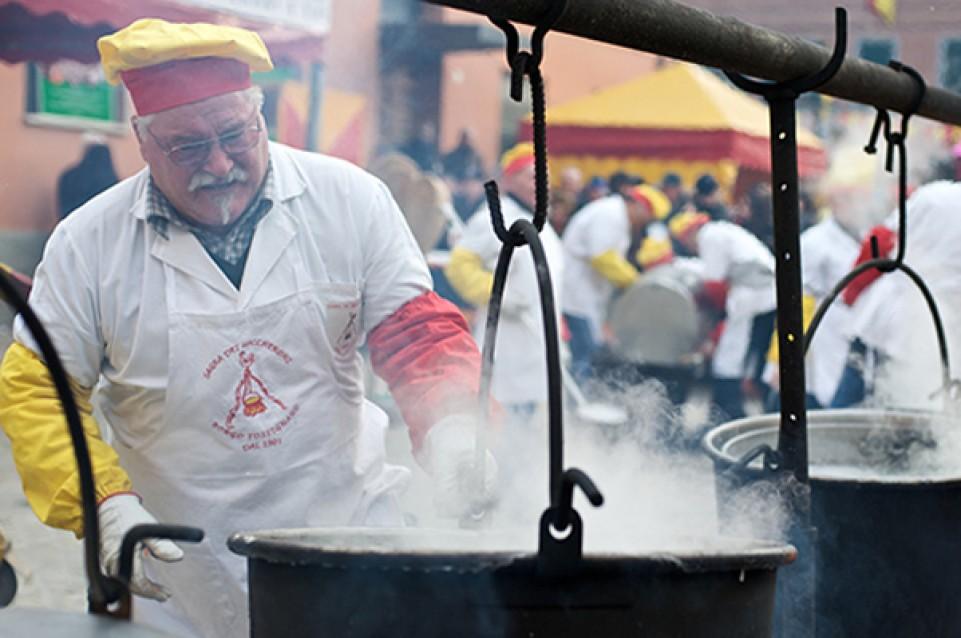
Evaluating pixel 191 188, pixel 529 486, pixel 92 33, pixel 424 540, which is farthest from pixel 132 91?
pixel 92 33

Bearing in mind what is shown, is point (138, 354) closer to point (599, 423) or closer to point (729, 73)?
point (729, 73)

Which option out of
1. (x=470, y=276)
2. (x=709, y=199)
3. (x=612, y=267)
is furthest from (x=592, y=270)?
(x=709, y=199)

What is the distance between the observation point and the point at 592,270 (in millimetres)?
9328

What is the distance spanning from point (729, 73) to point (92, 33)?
16.3ft

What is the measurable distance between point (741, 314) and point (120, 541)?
6.77m

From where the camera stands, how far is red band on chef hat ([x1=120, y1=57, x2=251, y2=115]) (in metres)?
2.40

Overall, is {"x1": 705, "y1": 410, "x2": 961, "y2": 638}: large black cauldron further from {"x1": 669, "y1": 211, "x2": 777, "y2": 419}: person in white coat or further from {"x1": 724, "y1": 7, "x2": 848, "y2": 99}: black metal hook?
{"x1": 669, "y1": 211, "x2": 777, "y2": 419}: person in white coat

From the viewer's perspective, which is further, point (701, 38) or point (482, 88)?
point (482, 88)

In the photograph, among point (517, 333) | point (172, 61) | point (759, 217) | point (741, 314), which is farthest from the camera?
point (759, 217)

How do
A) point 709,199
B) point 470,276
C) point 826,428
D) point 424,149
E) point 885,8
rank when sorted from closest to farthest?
1. point 826,428
2. point 470,276
3. point 709,199
4. point 424,149
5. point 885,8

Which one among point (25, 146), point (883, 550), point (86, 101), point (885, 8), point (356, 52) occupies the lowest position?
point (883, 550)

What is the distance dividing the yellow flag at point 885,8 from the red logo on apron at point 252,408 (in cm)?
2656

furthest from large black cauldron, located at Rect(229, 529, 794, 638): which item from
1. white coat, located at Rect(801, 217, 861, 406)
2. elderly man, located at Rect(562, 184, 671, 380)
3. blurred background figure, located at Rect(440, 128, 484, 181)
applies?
blurred background figure, located at Rect(440, 128, 484, 181)

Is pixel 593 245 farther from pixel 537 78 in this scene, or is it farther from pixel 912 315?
pixel 537 78
